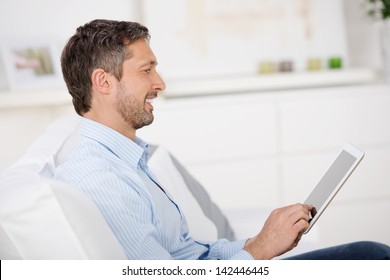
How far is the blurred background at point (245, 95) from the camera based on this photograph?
11.0 ft

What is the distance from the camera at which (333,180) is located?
4.98 ft

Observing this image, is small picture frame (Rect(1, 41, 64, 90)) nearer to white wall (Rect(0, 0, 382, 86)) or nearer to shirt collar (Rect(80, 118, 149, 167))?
white wall (Rect(0, 0, 382, 86))

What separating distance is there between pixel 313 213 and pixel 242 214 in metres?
0.78

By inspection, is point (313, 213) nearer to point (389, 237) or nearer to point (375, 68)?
point (389, 237)

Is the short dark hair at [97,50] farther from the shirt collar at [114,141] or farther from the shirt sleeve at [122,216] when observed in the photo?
the shirt sleeve at [122,216]

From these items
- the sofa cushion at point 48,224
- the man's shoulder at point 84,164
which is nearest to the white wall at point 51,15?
the man's shoulder at point 84,164

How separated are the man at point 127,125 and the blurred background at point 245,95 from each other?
5.59 ft

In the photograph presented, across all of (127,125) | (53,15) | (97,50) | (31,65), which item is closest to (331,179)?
(127,125)

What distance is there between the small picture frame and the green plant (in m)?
1.56

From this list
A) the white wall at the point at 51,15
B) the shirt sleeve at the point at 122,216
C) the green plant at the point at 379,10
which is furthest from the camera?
the green plant at the point at 379,10

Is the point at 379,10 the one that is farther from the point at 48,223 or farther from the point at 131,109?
the point at 48,223

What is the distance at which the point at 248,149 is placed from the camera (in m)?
3.40

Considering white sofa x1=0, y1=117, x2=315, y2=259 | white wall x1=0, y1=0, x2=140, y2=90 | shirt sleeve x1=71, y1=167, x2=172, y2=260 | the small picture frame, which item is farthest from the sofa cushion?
white wall x1=0, y1=0, x2=140, y2=90
